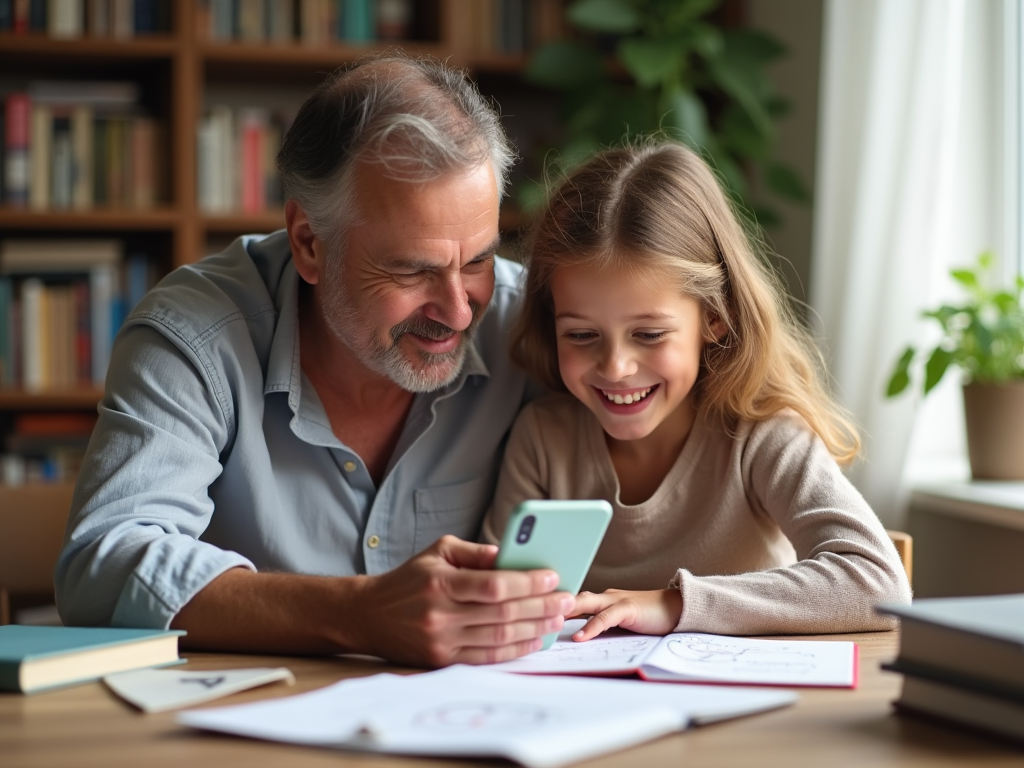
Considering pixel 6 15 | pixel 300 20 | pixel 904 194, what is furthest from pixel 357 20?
pixel 904 194

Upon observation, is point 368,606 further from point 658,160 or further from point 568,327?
point 658,160

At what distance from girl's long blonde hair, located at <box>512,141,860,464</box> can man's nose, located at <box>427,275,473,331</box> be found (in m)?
0.14

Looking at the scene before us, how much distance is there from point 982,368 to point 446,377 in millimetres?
1297

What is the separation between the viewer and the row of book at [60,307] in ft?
11.0

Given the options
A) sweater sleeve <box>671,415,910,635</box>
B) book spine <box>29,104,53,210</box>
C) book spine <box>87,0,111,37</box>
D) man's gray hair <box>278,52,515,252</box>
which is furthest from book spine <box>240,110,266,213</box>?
sweater sleeve <box>671,415,910,635</box>

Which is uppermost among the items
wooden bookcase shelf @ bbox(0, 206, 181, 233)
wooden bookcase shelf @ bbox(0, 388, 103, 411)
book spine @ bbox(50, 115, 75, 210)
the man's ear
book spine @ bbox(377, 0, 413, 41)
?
book spine @ bbox(377, 0, 413, 41)

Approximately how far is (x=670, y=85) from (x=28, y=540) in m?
2.14

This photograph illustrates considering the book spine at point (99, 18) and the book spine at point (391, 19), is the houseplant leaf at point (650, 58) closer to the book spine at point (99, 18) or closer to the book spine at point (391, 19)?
the book spine at point (391, 19)

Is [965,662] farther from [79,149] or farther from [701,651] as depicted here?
[79,149]

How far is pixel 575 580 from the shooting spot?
1.17m

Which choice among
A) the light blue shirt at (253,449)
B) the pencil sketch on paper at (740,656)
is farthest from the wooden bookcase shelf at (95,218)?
the pencil sketch on paper at (740,656)

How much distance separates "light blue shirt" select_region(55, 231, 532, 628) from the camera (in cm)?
137

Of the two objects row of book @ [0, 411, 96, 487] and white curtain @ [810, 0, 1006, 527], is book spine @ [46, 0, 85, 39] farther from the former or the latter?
white curtain @ [810, 0, 1006, 527]

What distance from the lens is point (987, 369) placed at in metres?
2.38
